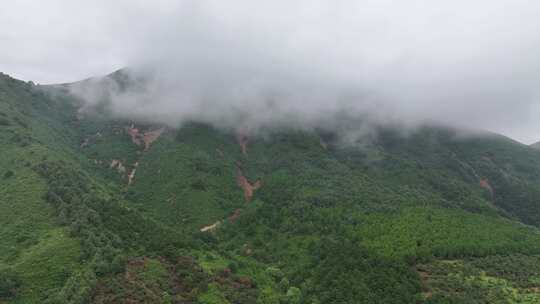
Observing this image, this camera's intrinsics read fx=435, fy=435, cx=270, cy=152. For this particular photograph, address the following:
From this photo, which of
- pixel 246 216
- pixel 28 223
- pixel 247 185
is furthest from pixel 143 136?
pixel 28 223

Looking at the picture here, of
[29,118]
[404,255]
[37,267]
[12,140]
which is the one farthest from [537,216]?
[29,118]

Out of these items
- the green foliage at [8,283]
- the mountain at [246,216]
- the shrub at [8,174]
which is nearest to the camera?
the green foliage at [8,283]

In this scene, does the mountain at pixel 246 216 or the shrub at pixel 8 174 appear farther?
the shrub at pixel 8 174

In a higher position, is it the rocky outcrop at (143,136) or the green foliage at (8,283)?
the rocky outcrop at (143,136)

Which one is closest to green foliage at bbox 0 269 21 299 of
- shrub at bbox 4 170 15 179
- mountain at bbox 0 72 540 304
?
mountain at bbox 0 72 540 304

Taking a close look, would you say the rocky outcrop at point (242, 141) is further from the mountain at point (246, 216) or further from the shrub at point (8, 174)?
the shrub at point (8, 174)

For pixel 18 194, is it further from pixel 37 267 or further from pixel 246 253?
pixel 246 253

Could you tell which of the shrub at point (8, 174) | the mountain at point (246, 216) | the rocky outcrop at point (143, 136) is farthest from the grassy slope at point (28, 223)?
the rocky outcrop at point (143, 136)

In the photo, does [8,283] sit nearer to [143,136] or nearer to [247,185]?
[247,185]

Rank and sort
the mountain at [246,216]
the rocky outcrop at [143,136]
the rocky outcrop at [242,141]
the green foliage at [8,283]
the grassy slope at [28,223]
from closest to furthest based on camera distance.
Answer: the green foliage at [8,283], the grassy slope at [28,223], the mountain at [246,216], the rocky outcrop at [143,136], the rocky outcrop at [242,141]
